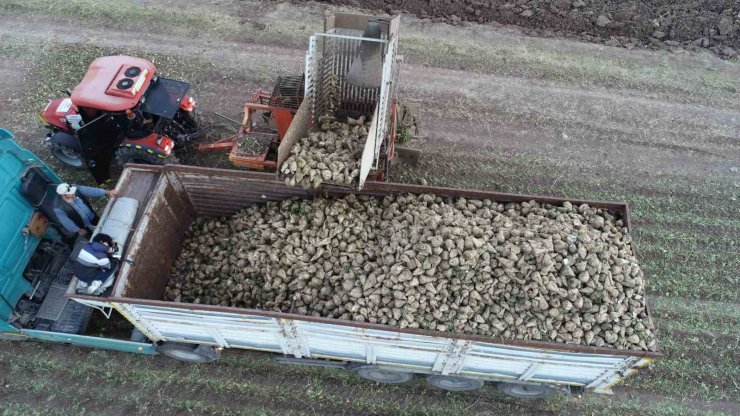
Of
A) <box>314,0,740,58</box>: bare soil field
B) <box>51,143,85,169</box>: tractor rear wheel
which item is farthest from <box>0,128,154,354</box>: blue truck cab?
<box>314,0,740,58</box>: bare soil field

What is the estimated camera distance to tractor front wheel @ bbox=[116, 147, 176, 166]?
8.57m

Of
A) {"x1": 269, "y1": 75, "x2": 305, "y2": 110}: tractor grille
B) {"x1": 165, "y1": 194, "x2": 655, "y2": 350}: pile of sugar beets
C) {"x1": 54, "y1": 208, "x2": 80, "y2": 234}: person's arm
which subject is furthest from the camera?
{"x1": 269, "y1": 75, "x2": 305, "y2": 110}: tractor grille

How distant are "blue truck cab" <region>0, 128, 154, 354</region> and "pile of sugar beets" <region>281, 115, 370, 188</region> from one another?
319cm

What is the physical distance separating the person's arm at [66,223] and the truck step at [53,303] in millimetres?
836

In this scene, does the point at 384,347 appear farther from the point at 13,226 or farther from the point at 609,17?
the point at 609,17

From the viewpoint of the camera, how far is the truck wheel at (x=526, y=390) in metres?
6.62

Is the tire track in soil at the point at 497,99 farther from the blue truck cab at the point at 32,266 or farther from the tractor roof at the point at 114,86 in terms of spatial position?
the blue truck cab at the point at 32,266

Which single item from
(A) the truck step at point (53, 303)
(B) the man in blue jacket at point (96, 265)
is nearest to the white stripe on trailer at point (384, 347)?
(B) the man in blue jacket at point (96, 265)

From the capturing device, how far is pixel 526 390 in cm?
679

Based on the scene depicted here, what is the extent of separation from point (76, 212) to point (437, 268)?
5.51 m

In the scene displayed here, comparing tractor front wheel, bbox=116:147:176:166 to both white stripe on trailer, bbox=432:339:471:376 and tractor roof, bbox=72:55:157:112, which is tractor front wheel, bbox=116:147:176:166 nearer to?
tractor roof, bbox=72:55:157:112

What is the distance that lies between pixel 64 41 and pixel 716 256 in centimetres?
1504

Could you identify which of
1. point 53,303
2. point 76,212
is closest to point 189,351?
point 53,303

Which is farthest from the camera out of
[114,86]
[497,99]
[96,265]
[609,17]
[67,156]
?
[609,17]
